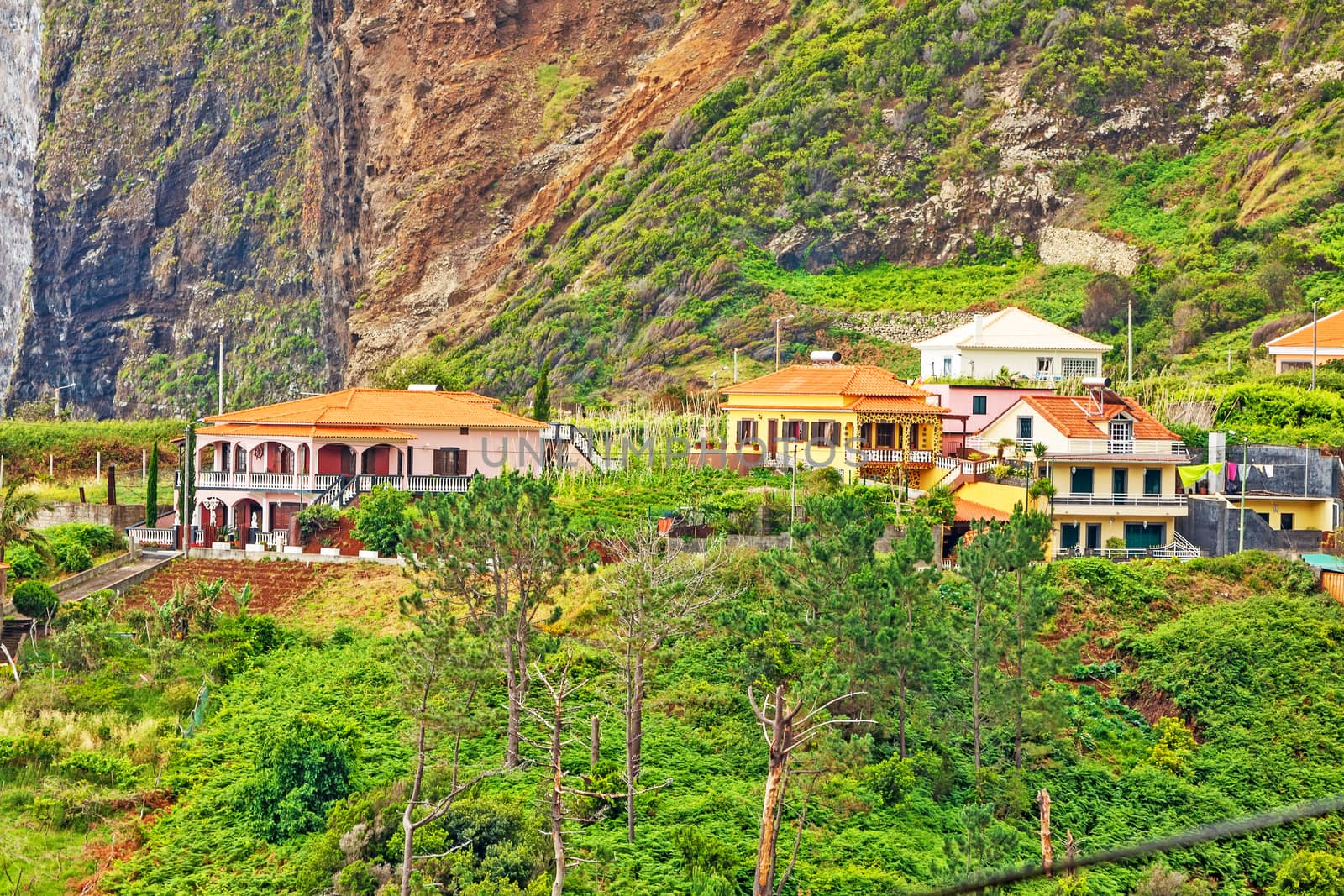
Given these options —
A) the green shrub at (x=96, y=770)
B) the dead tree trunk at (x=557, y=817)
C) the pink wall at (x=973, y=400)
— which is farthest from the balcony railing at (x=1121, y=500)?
the green shrub at (x=96, y=770)

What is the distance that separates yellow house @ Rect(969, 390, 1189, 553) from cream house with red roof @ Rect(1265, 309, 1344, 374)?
1628cm

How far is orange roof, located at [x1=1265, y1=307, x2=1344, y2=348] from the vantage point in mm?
54969

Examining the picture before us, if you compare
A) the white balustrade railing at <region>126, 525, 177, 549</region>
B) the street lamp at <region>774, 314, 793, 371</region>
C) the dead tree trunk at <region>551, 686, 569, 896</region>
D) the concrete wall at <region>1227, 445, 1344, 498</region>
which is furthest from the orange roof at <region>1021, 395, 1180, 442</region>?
the street lamp at <region>774, 314, 793, 371</region>

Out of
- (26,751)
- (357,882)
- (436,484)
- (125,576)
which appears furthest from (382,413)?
(357,882)

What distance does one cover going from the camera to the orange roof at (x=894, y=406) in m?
45.9

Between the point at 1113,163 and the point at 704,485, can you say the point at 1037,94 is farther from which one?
the point at 704,485

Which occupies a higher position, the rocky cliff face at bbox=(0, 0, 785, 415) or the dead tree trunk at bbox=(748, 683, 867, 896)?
the rocky cliff face at bbox=(0, 0, 785, 415)

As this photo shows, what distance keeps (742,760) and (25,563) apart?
19.6 metres

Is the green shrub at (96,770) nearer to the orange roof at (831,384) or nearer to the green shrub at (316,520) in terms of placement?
the green shrub at (316,520)

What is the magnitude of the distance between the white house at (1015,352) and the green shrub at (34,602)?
104 feet

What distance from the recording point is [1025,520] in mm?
30547

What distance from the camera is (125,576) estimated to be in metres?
37.9

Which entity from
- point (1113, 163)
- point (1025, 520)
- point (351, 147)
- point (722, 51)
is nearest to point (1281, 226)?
point (1113, 163)

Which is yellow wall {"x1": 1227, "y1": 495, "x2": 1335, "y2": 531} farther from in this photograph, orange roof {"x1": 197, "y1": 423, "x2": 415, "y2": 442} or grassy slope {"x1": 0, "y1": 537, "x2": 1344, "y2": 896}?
orange roof {"x1": 197, "y1": 423, "x2": 415, "y2": 442}
